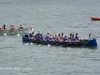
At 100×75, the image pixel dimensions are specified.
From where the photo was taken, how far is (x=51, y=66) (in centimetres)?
4969

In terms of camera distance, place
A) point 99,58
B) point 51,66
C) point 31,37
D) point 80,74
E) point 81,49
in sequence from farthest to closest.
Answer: point 31,37 < point 81,49 < point 99,58 < point 51,66 < point 80,74

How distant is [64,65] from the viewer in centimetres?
5016

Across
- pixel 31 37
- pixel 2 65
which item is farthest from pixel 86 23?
pixel 2 65

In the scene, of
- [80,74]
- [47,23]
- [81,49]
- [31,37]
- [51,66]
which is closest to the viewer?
[80,74]

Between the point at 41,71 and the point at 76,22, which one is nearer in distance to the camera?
the point at 41,71

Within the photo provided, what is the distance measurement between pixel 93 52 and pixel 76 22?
3216 cm

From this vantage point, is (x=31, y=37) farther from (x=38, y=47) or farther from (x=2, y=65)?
Result: (x=2, y=65)

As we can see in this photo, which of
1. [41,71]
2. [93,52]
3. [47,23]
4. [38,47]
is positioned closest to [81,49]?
[93,52]

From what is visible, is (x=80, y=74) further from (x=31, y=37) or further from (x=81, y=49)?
(x=31, y=37)

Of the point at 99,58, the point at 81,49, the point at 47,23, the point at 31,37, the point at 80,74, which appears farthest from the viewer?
the point at 47,23

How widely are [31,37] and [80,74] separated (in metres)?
16.7

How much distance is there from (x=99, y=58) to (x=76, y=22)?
35.1 metres

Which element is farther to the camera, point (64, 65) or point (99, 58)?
point (99, 58)

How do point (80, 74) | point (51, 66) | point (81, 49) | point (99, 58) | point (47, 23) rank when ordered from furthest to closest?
point (47, 23)
point (81, 49)
point (99, 58)
point (51, 66)
point (80, 74)
